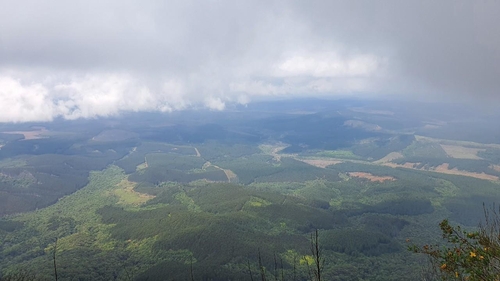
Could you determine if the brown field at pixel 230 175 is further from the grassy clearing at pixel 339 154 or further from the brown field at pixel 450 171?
the brown field at pixel 450 171

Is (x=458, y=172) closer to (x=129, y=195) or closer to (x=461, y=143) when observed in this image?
(x=461, y=143)

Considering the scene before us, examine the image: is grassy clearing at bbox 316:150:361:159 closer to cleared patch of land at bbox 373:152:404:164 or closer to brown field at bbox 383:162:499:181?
cleared patch of land at bbox 373:152:404:164

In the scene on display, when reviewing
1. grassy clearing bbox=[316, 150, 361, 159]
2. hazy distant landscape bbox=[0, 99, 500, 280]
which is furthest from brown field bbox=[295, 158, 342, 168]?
grassy clearing bbox=[316, 150, 361, 159]

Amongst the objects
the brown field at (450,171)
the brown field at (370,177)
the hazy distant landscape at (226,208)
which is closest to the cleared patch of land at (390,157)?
the hazy distant landscape at (226,208)

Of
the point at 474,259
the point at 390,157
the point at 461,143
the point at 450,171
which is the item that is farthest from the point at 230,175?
the point at 461,143

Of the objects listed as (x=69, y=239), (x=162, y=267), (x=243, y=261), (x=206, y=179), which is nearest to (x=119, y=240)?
(x=69, y=239)

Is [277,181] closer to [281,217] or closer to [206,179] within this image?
[206,179]
